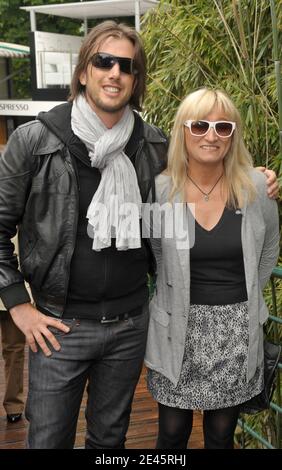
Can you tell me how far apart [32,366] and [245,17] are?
92.1 inches

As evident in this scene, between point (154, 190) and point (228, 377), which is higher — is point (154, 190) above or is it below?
above

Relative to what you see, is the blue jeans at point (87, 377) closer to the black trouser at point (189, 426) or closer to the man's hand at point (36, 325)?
the man's hand at point (36, 325)

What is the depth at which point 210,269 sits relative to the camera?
7.33 feet

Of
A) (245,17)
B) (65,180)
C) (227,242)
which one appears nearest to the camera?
(65,180)

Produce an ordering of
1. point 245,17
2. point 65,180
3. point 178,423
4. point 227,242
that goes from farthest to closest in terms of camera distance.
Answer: point 245,17, point 178,423, point 227,242, point 65,180

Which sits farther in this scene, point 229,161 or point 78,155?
point 229,161

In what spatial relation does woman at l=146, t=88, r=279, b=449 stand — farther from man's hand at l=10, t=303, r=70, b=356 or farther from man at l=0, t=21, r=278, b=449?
man's hand at l=10, t=303, r=70, b=356

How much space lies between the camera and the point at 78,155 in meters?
2.10

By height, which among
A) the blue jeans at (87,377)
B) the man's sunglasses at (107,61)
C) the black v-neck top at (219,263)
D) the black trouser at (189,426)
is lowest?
the black trouser at (189,426)

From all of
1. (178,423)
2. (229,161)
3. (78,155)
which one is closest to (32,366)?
(178,423)

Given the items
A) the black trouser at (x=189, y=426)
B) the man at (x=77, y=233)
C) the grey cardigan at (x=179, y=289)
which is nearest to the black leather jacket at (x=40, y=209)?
the man at (x=77, y=233)

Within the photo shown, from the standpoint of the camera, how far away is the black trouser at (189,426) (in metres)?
2.37
